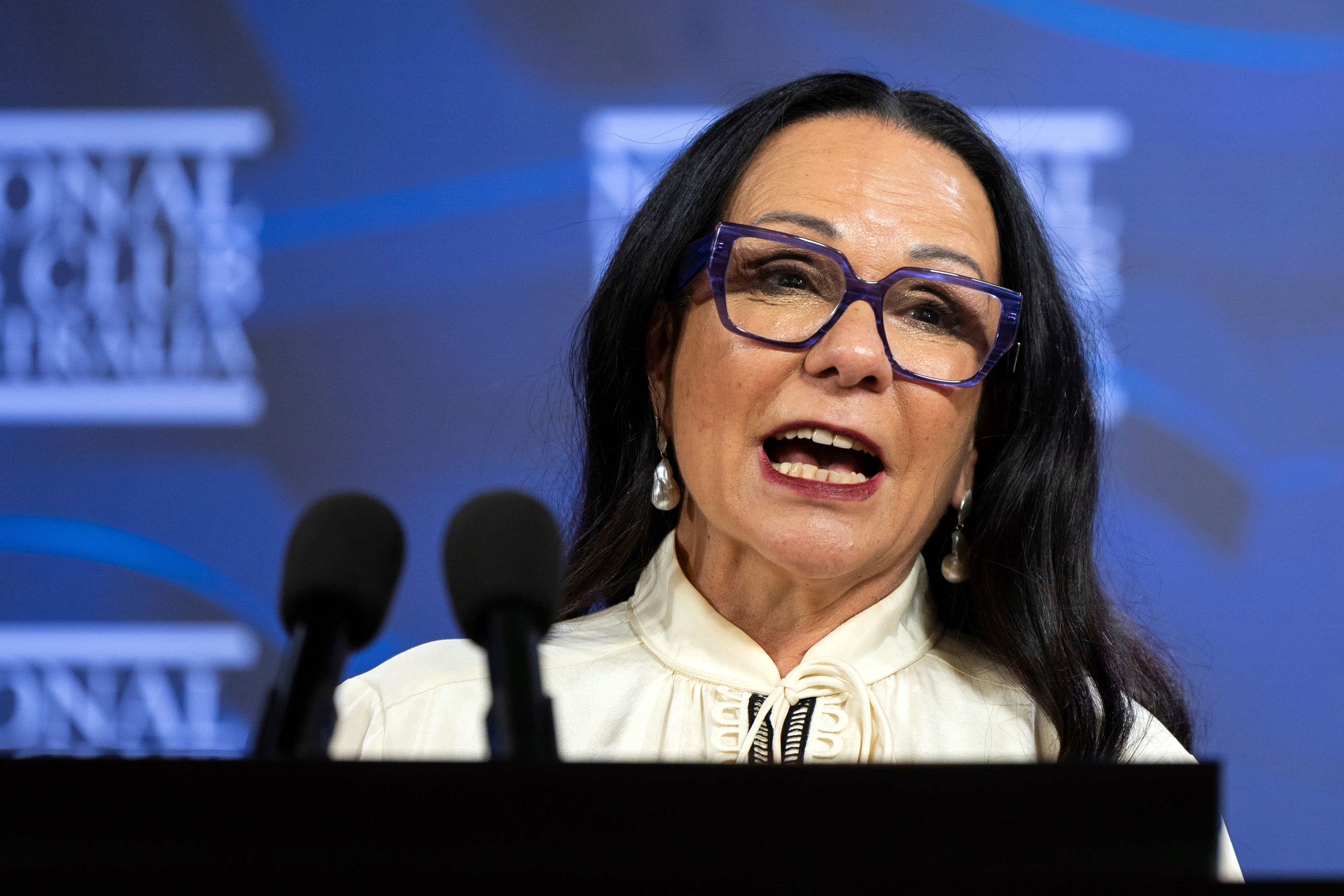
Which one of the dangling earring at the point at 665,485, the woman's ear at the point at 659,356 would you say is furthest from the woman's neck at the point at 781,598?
the woman's ear at the point at 659,356

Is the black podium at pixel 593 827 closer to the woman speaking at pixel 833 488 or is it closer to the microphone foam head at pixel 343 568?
the microphone foam head at pixel 343 568

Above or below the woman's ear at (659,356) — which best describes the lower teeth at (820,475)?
below

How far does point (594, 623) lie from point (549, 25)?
59.5 inches

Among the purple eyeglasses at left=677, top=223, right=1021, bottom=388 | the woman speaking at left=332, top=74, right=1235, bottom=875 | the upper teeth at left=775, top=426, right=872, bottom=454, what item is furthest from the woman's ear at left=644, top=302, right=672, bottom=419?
the upper teeth at left=775, top=426, right=872, bottom=454

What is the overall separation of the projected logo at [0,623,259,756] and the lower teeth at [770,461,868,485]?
159cm

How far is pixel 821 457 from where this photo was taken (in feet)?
4.88

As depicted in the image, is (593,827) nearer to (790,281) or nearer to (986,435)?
(790,281)

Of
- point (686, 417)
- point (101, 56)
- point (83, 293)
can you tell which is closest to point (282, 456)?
point (83, 293)

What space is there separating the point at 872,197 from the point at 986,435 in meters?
0.37

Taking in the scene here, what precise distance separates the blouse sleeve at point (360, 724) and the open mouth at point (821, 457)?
552mm

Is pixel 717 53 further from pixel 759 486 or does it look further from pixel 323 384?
pixel 759 486

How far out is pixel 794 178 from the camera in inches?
61.9

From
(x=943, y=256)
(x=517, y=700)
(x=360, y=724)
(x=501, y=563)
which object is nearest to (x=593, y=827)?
(x=517, y=700)

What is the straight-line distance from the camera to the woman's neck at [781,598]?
1527mm
